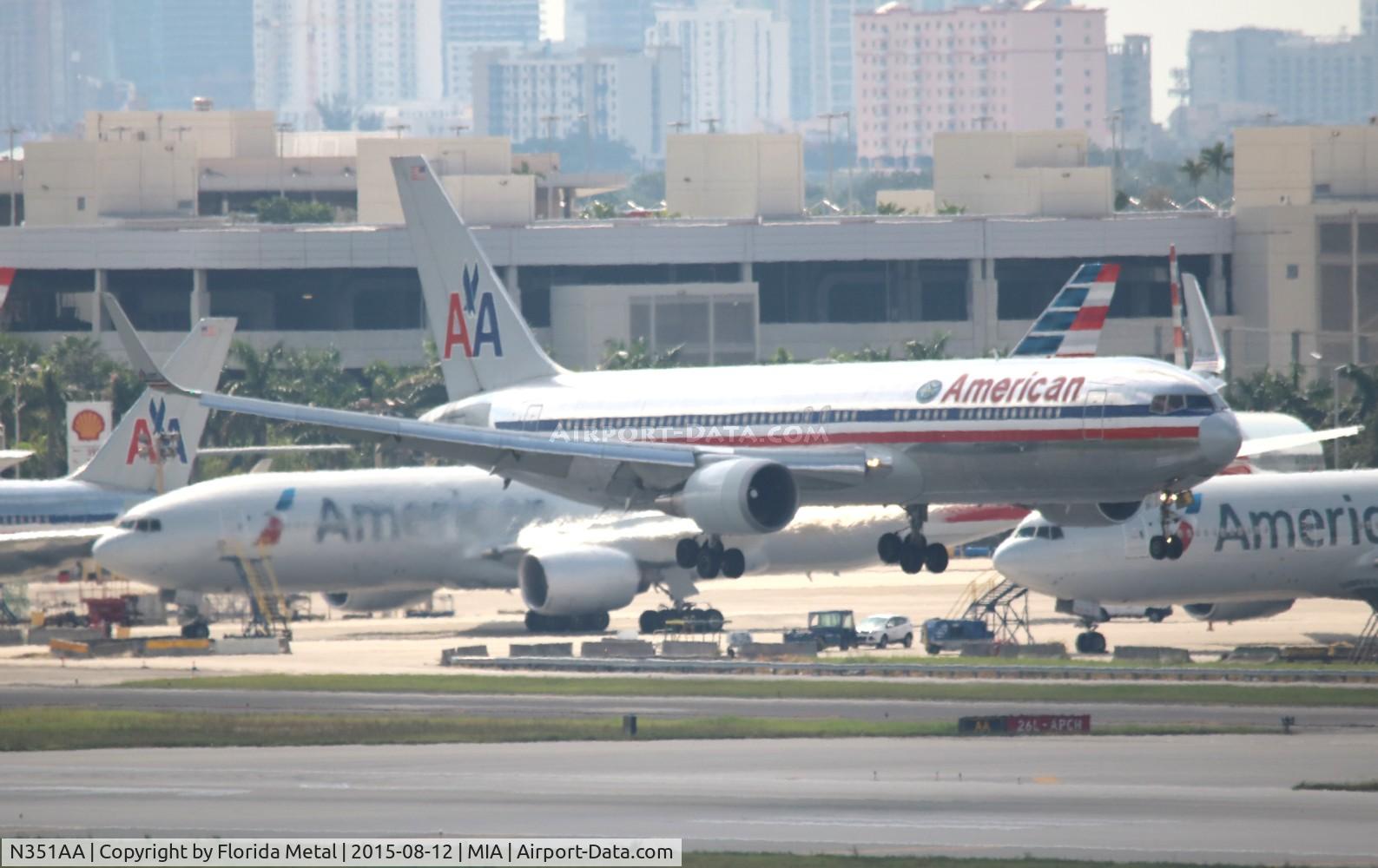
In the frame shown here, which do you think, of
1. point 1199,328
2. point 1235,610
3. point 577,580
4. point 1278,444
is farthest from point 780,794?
point 1199,328

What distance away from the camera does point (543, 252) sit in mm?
156250

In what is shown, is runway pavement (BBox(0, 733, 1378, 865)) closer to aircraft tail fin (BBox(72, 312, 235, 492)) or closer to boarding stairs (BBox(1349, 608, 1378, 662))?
boarding stairs (BBox(1349, 608, 1378, 662))

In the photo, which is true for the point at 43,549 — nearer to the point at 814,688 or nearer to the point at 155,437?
the point at 155,437

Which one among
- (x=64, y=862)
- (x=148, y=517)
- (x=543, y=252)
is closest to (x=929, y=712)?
(x=64, y=862)

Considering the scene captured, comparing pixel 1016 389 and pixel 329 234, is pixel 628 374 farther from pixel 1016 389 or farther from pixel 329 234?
pixel 329 234

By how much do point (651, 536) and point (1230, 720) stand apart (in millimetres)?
32891

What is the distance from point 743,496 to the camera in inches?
2340

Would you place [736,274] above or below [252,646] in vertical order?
above

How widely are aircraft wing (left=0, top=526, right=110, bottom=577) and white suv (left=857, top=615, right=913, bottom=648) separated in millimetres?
29432

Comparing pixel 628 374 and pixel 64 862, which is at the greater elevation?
pixel 628 374

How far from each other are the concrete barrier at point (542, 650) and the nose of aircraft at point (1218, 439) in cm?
2521

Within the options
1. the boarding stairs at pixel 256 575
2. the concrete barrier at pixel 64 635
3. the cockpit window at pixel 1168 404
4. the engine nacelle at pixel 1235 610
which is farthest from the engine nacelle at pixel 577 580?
the cockpit window at pixel 1168 404

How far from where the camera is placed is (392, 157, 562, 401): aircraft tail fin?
237 feet

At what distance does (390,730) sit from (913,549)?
1583 cm
